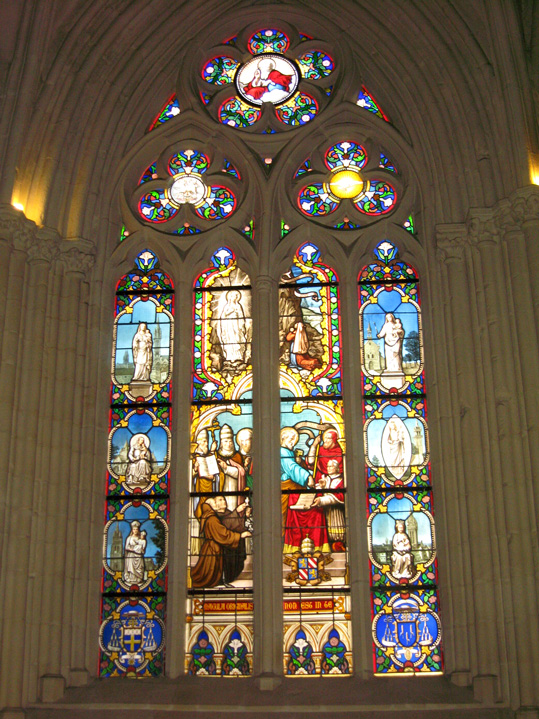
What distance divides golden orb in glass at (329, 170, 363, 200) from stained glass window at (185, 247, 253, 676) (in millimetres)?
1422

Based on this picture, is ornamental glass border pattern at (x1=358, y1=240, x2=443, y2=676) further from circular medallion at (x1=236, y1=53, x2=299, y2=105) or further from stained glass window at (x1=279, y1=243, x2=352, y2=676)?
circular medallion at (x1=236, y1=53, x2=299, y2=105)

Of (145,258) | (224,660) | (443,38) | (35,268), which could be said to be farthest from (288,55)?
(224,660)

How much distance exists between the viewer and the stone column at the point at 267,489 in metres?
10.9

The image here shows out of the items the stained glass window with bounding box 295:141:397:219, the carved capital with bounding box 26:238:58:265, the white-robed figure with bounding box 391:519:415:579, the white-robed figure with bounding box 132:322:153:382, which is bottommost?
the white-robed figure with bounding box 391:519:415:579

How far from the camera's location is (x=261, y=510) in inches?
451

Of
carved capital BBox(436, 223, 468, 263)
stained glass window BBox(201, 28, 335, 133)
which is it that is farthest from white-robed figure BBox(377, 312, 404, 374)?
stained glass window BBox(201, 28, 335, 133)

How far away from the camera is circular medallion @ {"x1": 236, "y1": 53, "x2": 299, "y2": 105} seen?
14000mm

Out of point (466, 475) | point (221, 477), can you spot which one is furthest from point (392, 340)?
point (221, 477)

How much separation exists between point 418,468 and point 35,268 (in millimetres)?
4378

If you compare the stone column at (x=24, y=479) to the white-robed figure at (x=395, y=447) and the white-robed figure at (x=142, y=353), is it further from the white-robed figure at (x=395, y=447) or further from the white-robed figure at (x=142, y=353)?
the white-robed figure at (x=395, y=447)

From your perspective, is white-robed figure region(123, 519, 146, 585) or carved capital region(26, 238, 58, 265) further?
carved capital region(26, 238, 58, 265)

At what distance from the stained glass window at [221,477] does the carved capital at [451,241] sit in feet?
7.07

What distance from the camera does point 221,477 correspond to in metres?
11.9

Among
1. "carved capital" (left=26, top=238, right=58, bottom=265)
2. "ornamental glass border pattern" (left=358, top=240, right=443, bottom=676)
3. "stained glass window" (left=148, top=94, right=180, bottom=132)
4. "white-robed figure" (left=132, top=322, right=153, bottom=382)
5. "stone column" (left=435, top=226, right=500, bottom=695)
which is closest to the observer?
"stone column" (left=435, top=226, right=500, bottom=695)
